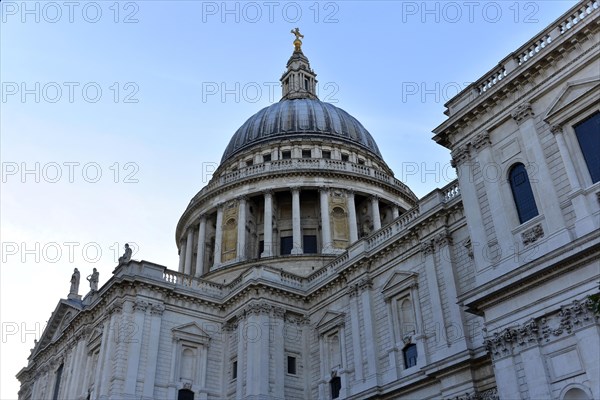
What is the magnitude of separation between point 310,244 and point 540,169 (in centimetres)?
2795

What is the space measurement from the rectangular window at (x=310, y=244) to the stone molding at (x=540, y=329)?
26962 mm

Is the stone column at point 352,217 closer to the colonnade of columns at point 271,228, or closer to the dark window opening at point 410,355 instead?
the colonnade of columns at point 271,228

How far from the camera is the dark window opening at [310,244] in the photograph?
149ft

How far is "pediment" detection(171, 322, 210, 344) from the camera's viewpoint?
33.1 meters

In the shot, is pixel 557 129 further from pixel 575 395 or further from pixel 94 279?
pixel 94 279

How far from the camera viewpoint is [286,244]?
46.2 m

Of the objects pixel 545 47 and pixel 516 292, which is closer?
pixel 516 292

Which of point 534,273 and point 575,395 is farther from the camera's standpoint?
point 534,273

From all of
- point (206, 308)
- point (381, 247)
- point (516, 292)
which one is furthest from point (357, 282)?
point (516, 292)

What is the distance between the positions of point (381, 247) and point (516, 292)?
12624mm

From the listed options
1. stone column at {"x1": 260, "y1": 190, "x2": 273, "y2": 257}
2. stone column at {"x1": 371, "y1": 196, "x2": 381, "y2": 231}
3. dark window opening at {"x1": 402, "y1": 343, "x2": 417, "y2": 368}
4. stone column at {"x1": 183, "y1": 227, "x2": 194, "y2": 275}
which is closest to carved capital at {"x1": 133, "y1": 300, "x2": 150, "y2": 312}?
stone column at {"x1": 260, "y1": 190, "x2": 273, "y2": 257}

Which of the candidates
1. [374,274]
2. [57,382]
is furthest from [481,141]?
[57,382]

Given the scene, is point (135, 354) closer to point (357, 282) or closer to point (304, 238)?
point (357, 282)

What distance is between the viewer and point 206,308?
35188 mm
